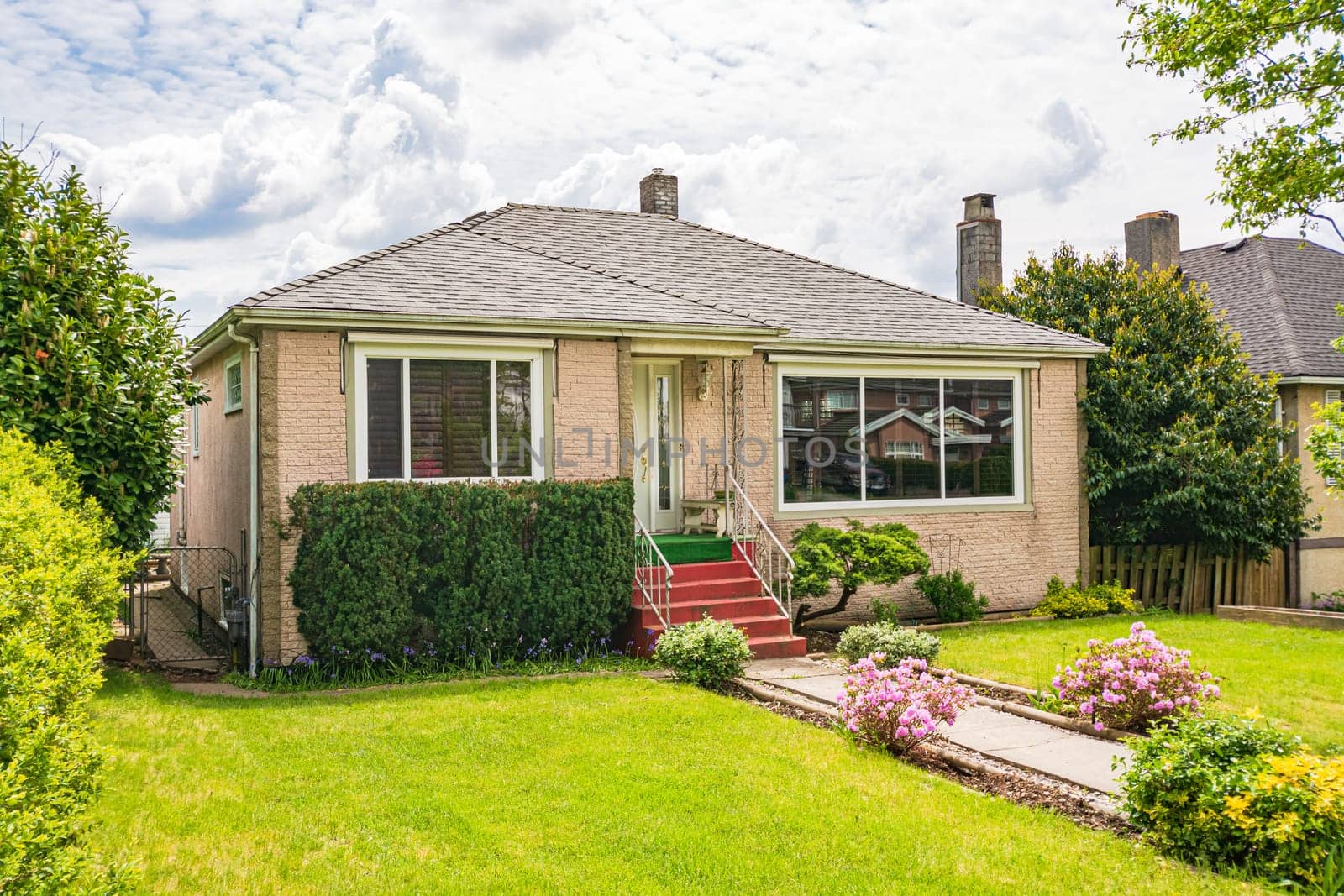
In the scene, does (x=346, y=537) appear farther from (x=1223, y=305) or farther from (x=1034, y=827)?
(x=1223, y=305)

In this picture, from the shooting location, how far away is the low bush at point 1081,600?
15508 millimetres

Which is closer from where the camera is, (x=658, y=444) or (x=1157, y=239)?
(x=658, y=444)

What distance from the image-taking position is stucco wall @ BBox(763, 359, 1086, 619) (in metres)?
15.4

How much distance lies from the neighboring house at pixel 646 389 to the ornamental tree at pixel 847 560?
1039mm

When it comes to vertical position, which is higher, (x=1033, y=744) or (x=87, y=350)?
(x=87, y=350)

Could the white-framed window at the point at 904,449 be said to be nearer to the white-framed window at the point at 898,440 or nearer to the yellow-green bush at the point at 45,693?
the white-framed window at the point at 898,440

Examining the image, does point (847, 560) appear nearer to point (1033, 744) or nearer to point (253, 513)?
point (1033, 744)

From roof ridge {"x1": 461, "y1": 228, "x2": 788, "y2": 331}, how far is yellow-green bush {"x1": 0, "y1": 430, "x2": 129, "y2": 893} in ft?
26.5

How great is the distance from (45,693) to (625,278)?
11.3 meters

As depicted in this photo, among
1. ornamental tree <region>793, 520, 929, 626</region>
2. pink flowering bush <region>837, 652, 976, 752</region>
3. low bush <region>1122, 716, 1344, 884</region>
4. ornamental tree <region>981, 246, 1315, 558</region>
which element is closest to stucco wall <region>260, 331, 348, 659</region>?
ornamental tree <region>793, 520, 929, 626</region>

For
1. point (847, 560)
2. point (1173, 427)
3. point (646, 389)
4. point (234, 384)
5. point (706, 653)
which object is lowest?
point (706, 653)

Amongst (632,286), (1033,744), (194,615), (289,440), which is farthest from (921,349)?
(194,615)

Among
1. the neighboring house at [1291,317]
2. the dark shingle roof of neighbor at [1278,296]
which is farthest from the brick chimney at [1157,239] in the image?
the dark shingle roof of neighbor at [1278,296]

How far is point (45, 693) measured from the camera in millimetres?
4004
